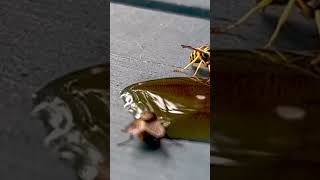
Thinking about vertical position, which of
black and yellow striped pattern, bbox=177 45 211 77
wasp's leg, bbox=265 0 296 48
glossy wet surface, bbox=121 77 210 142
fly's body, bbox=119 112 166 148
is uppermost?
wasp's leg, bbox=265 0 296 48

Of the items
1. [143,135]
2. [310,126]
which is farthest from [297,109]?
[143,135]

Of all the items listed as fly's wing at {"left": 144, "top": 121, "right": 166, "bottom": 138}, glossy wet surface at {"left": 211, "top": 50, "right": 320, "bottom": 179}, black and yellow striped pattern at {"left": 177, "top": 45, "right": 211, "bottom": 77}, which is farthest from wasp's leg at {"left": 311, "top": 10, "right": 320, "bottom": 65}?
fly's wing at {"left": 144, "top": 121, "right": 166, "bottom": 138}

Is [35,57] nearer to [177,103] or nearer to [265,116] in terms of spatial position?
[177,103]

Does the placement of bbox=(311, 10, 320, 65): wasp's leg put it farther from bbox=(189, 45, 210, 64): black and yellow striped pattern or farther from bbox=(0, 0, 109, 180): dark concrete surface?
bbox=(0, 0, 109, 180): dark concrete surface

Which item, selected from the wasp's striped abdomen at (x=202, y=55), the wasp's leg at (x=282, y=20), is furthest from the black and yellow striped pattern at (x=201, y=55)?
the wasp's leg at (x=282, y=20)

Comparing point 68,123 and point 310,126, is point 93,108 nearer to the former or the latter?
point 68,123

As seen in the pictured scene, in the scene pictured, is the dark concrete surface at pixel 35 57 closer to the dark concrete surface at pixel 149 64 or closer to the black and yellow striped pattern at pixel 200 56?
the dark concrete surface at pixel 149 64
